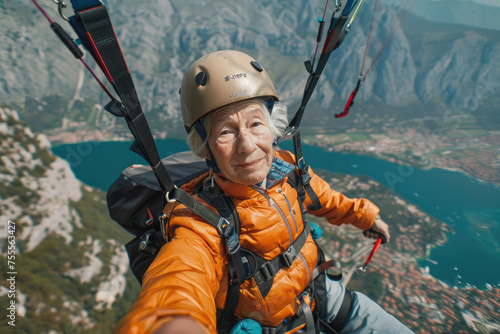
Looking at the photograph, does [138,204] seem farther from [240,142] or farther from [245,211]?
[240,142]

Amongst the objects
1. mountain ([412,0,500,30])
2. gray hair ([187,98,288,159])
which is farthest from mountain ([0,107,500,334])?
mountain ([412,0,500,30])

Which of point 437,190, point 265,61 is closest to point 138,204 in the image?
point 437,190

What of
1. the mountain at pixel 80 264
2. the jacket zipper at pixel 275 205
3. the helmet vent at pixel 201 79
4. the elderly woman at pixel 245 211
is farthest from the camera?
the mountain at pixel 80 264

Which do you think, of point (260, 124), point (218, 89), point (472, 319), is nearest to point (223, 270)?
point (260, 124)

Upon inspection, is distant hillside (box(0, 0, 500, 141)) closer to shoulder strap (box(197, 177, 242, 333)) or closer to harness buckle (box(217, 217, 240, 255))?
shoulder strap (box(197, 177, 242, 333))

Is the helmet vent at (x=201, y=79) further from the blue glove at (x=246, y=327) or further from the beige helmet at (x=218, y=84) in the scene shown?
the blue glove at (x=246, y=327)

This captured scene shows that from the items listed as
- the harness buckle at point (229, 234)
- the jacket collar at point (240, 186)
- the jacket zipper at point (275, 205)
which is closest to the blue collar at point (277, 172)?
the jacket collar at point (240, 186)

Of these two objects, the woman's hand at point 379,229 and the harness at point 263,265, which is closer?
the harness at point 263,265
